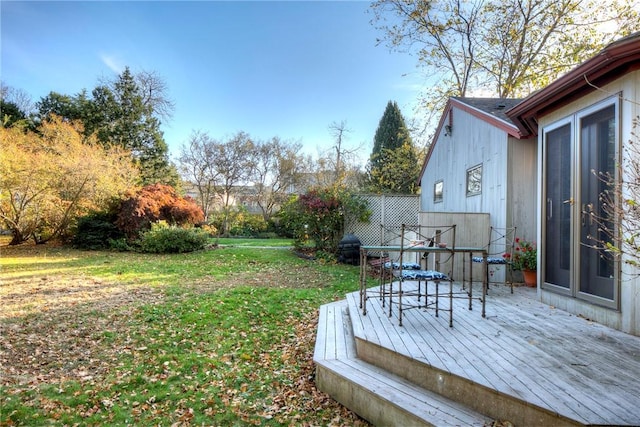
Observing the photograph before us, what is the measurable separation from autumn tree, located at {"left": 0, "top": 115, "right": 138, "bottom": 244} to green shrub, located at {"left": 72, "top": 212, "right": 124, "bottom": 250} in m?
0.38

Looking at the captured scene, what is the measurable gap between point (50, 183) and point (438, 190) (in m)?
Result: 12.0

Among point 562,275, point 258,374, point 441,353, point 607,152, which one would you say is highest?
point 607,152

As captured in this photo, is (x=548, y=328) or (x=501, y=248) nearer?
(x=548, y=328)

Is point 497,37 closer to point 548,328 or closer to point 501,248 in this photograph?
point 501,248

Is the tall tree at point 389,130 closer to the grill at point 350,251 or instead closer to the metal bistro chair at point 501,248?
the grill at point 350,251

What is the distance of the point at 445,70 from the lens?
1446 centimetres

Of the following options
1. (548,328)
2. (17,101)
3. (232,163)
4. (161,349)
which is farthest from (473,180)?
(17,101)

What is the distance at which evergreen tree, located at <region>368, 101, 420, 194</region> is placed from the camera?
17.4 m

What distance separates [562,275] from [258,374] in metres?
3.67

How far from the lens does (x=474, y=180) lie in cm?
729

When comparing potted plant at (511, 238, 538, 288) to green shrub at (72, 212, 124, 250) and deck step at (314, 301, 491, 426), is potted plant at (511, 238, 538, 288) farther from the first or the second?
green shrub at (72, 212, 124, 250)

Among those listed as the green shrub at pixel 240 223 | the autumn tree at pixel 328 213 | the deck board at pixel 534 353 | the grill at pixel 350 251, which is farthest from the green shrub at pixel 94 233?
the deck board at pixel 534 353

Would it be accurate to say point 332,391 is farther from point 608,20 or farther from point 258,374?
point 608,20

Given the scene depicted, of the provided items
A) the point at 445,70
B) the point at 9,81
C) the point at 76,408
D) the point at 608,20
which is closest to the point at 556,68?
the point at 608,20
